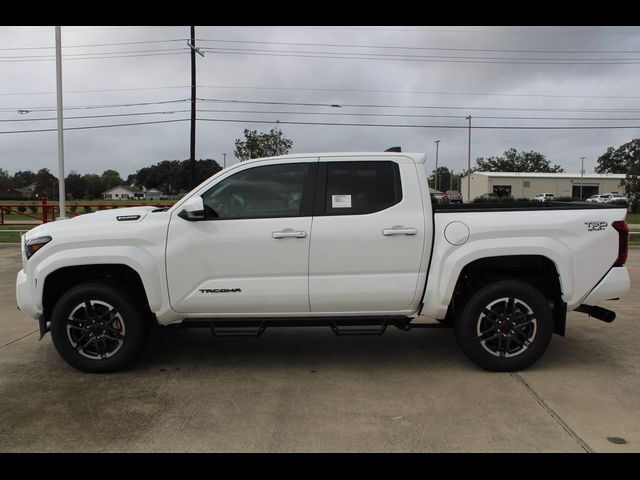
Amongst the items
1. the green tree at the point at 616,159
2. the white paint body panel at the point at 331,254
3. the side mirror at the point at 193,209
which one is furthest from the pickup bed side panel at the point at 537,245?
the green tree at the point at 616,159

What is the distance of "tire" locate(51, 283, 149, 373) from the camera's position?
444 centimetres

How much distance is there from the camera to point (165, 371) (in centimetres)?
468

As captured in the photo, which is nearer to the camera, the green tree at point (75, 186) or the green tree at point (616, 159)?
the green tree at point (616, 159)

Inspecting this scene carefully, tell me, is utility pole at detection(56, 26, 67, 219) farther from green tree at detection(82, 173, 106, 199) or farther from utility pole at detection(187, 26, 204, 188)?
green tree at detection(82, 173, 106, 199)

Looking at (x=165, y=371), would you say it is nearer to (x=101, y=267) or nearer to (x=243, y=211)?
(x=101, y=267)

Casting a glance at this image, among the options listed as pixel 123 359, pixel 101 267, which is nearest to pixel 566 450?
pixel 123 359

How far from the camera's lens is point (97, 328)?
448cm

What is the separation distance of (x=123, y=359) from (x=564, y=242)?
13.1 ft

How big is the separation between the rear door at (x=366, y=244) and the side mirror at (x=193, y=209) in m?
0.96

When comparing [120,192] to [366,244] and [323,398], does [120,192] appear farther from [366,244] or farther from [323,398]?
[323,398]

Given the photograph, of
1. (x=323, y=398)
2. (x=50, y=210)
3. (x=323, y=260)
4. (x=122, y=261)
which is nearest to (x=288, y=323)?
(x=323, y=260)

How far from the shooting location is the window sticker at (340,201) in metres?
4.45

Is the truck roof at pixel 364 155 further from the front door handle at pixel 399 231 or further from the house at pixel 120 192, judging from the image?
the house at pixel 120 192
